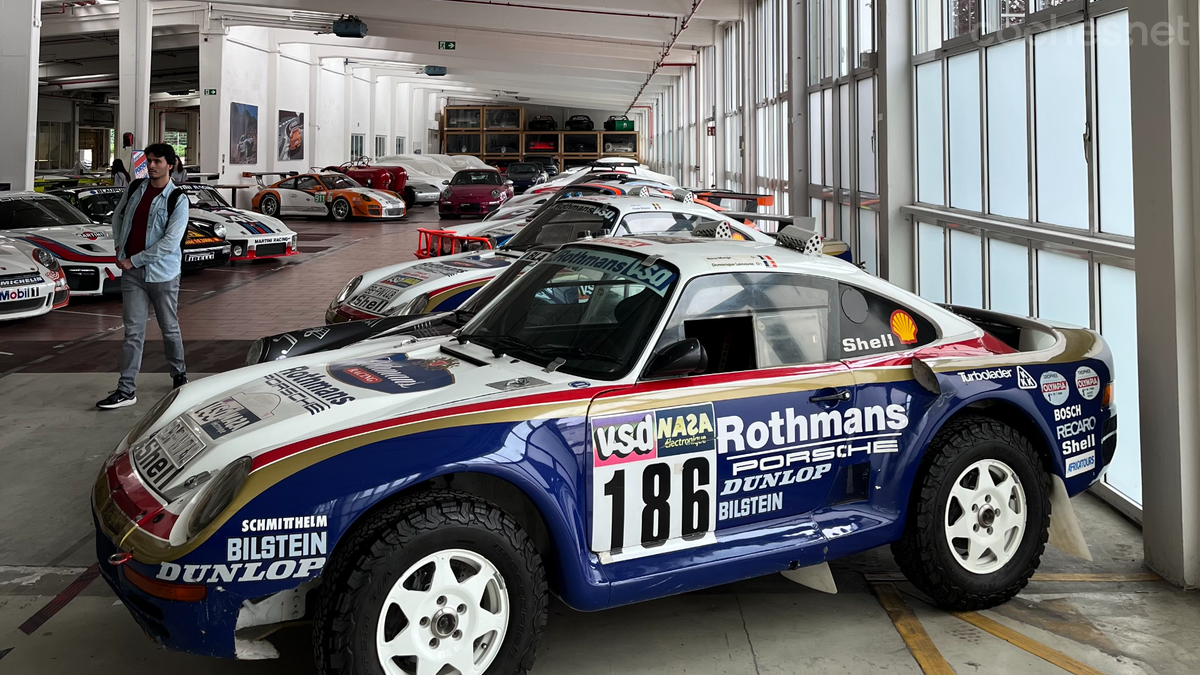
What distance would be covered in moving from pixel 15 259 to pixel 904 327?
10381 mm

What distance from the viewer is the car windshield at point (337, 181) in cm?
2872

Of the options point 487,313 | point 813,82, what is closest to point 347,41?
point 813,82

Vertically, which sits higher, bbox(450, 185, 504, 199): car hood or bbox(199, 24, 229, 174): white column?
bbox(199, 24, 229, 174): white column

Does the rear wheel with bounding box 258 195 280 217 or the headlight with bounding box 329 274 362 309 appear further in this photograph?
the rear wheel with bounding box 258 195 280 217

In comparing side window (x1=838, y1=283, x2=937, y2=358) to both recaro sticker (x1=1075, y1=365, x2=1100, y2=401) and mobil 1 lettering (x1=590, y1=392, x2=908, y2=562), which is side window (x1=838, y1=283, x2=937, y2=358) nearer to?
mobil 1 lettering (x1=590, y1=392, x2=908, y2=562)

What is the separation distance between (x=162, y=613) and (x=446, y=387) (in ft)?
3.65

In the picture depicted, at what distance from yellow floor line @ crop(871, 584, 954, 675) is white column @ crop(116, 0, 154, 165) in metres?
24.2

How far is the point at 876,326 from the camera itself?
4.16m

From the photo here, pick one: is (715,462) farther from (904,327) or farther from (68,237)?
(68,237)

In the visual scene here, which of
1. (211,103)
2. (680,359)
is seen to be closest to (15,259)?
(680,359)

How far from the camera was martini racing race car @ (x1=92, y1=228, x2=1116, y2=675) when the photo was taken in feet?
10.00

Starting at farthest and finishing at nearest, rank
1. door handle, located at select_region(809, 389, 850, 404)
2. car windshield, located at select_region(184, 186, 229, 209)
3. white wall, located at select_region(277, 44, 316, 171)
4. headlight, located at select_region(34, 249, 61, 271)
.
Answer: white wall, located at select_region(277, 44, 316, 171)
car windshield, located at select_region(184, 186, 229, 209)
headlight, located at select_region(34, 249, 61, 271)
door handle, located at select_region(809, 389, 850, 404)

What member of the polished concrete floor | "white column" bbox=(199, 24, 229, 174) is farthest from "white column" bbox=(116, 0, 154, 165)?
the polished concrete floor

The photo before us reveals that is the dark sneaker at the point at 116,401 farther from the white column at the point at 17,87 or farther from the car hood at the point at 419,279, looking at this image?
the white column at the point at 17,87
